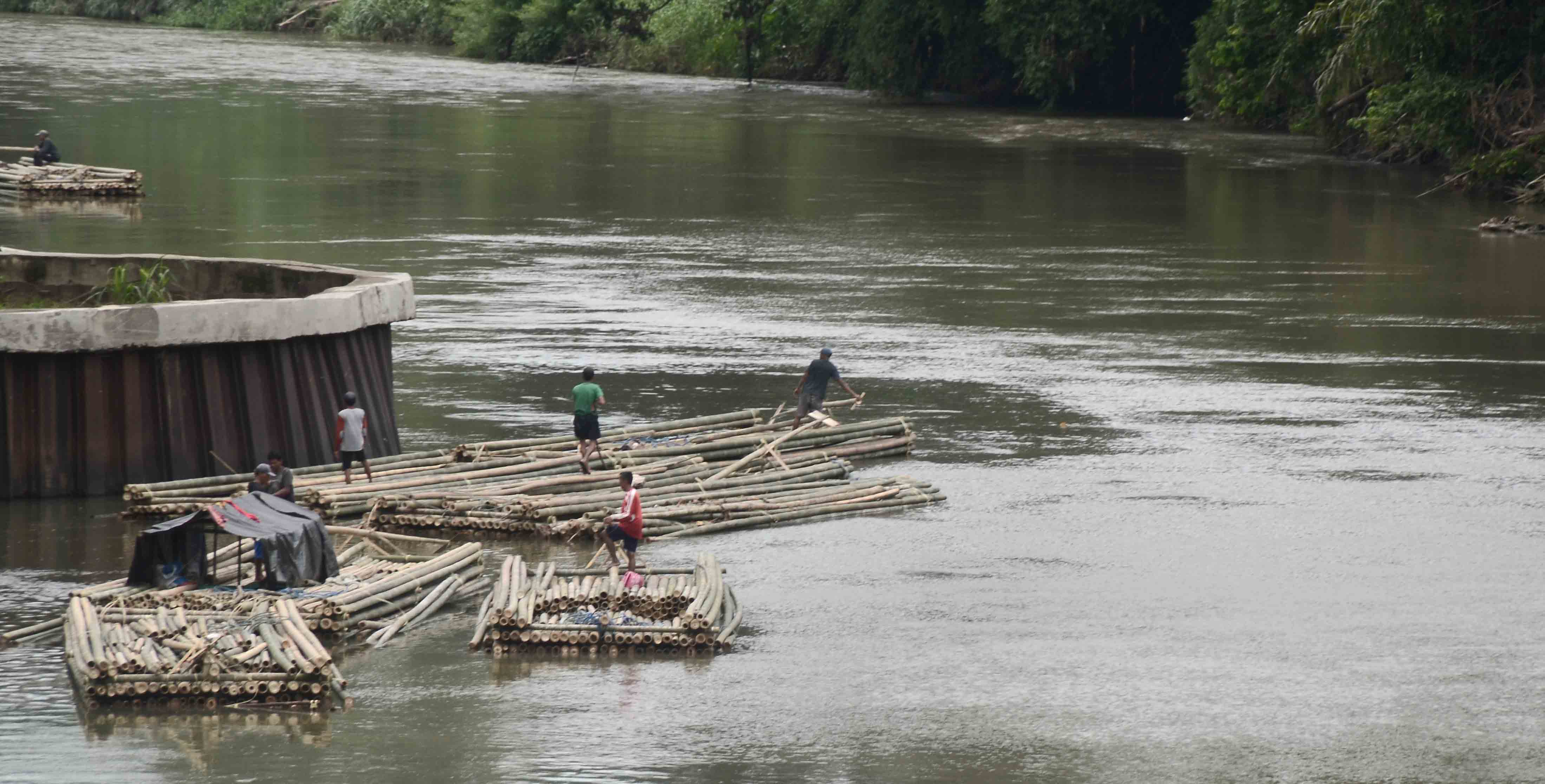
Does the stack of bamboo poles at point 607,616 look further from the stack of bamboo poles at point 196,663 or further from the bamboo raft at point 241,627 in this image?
the stack of bamboo poles at point 196,663

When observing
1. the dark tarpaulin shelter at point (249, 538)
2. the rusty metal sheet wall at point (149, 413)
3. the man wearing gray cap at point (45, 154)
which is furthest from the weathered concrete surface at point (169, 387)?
the man wearing gray cap at point (45, 154)

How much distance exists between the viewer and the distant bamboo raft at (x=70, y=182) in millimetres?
43812

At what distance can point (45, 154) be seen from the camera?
46.5m

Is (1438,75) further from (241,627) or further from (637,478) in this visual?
(241,627)

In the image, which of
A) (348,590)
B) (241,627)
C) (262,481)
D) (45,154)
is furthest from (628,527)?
(45,154)

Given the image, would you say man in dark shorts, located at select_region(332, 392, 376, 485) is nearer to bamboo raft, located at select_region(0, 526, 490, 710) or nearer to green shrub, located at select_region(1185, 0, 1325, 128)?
bamboo raft, located at select_region(0, 526, 490, 710)

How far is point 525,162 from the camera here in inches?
2088

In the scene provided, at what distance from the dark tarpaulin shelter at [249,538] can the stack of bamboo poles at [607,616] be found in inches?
54.9

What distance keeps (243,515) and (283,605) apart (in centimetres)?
136

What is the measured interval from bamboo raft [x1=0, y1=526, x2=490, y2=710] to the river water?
0.96 ft

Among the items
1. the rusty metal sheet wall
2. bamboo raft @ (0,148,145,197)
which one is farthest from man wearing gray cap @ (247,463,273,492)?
bamboo raft @ (0,148,145,197)

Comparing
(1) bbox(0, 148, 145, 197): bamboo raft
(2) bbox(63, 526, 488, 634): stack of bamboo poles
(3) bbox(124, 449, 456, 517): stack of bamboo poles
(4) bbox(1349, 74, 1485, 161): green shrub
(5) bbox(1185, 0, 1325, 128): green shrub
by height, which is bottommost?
(2) bbox(63, 526, 488, 634): stack of bamboo poles

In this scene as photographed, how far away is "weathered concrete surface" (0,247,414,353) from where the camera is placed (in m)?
18.2

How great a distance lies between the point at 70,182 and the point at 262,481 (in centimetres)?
3008
